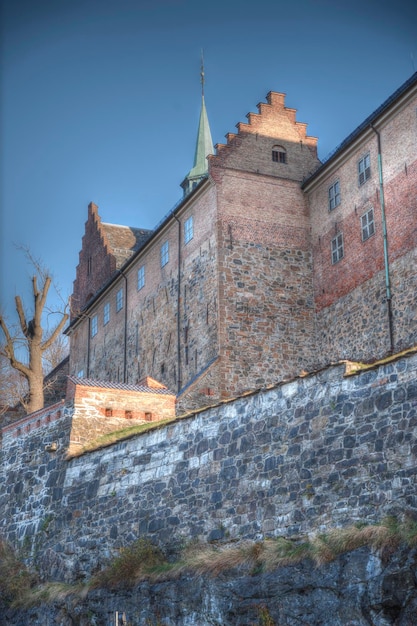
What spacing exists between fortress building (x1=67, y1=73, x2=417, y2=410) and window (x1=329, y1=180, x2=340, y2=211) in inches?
2.6

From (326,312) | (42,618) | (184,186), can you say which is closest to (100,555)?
(42,618)

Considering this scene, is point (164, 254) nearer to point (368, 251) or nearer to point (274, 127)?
point (274, 127)

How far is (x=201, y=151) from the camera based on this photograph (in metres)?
57.8

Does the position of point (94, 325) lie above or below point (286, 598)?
above

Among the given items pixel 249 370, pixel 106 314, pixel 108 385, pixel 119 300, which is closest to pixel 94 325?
pixel 106 314

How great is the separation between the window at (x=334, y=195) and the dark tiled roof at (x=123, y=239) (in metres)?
16.3

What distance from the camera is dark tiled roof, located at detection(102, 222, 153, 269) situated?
151ft

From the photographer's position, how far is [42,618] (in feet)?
62.1

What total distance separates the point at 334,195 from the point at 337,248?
2.02 meters

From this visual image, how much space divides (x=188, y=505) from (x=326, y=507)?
153 inches

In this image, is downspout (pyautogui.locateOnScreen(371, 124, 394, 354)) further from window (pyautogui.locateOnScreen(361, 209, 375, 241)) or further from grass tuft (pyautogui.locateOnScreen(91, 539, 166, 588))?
grass tuft (pyautogui.locateOnScreen(91, 539, 166, 588))

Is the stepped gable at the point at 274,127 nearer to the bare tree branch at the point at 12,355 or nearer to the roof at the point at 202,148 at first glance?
the bare tree branch at the point at 12,355

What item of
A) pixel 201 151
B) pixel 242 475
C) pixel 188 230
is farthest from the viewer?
pixel 201 151

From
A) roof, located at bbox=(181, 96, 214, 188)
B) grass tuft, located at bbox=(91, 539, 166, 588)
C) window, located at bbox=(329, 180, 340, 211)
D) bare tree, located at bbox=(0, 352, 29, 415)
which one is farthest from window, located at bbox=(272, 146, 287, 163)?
roof, located at bbox=(181, 96, 214, 188)
